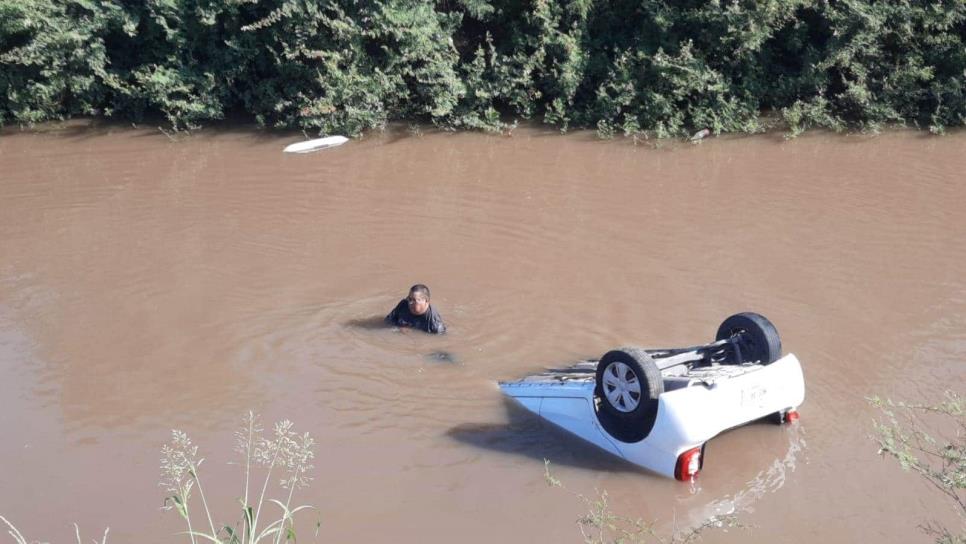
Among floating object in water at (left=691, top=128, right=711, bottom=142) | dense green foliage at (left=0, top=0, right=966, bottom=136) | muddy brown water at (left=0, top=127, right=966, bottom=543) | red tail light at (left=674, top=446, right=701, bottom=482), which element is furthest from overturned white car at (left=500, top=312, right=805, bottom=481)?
dense green foliage at (left=0, top=0, right=966, bottom=136)

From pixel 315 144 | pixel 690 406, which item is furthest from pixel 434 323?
pixel 315 144

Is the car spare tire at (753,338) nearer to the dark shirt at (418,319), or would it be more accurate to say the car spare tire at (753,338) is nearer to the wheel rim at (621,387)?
the wheel rim at (621,387)

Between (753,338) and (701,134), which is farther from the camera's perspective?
(701,134)

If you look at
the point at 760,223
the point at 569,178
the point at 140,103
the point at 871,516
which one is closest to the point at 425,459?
the point at 871,516

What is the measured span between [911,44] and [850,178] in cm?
411

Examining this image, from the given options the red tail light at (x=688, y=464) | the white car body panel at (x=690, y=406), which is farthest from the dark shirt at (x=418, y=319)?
the red tail light at (x=688, y=464)

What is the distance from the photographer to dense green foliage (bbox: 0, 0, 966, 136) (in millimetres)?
16141

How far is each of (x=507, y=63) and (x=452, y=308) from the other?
26.0 ft

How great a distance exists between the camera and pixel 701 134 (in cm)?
1599

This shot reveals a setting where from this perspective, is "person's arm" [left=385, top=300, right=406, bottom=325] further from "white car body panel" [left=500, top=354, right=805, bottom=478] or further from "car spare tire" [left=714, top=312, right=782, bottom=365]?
"car spare tire" [left=714, top=312, right=782, bottom=365]

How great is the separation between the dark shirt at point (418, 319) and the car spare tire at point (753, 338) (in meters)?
Result: 3.10

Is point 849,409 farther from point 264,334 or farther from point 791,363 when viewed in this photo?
point 264,334

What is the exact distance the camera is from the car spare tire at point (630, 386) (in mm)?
6535

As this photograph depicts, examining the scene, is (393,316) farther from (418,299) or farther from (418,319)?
(418,299)
